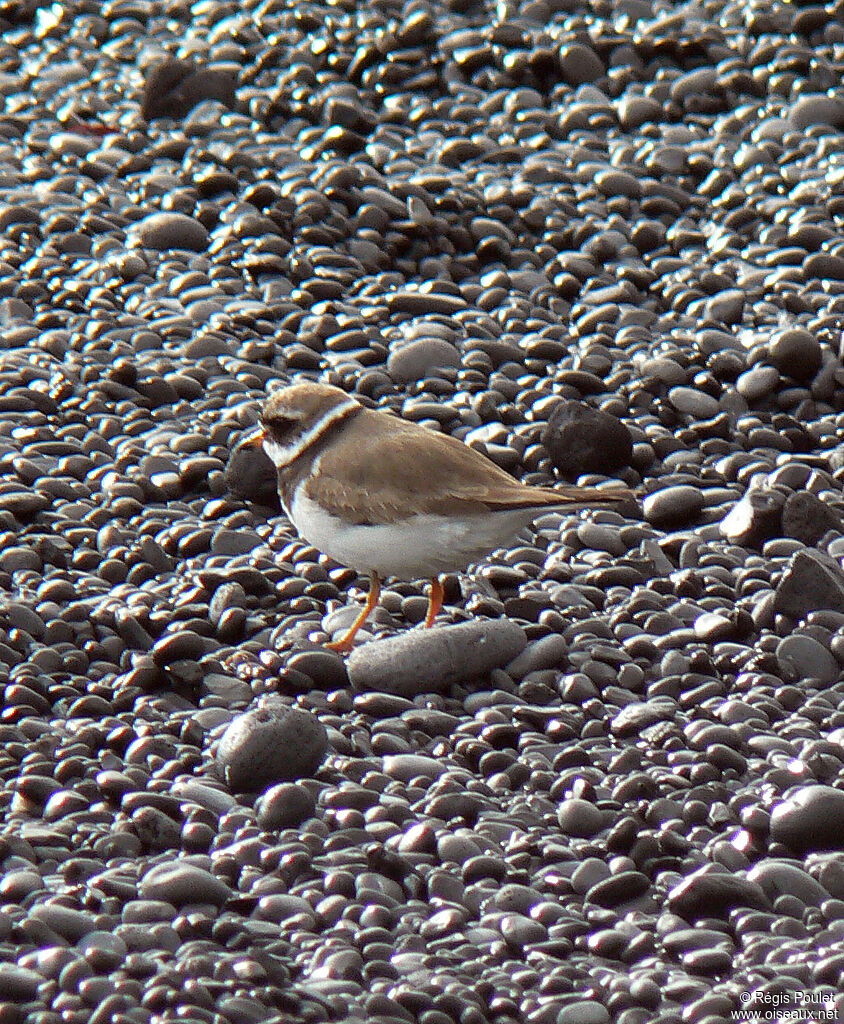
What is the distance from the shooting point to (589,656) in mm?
5934

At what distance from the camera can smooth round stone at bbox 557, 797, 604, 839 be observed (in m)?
4.97

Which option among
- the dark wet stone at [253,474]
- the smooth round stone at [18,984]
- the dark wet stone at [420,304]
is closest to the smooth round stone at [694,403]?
the dark wet stone at [420,304]

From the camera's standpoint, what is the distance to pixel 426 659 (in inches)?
226

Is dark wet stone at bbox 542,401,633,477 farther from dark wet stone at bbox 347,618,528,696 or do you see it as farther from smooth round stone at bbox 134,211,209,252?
smooth round stone at bbox 134,211,209,252

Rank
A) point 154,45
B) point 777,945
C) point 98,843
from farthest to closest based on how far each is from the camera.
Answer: point 154,45 < point 98,843 < point 777,945

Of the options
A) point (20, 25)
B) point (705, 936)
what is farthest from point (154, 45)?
point (705, 936)

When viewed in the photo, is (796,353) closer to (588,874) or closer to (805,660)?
(805,660)

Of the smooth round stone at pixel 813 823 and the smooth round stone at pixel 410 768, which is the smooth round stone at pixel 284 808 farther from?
the smooth round stone at pixel 813 823

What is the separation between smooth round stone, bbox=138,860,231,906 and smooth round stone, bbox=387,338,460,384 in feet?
12.3

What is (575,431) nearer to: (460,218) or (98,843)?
(460,218)

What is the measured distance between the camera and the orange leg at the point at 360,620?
5.93 metres

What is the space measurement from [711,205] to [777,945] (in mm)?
5940

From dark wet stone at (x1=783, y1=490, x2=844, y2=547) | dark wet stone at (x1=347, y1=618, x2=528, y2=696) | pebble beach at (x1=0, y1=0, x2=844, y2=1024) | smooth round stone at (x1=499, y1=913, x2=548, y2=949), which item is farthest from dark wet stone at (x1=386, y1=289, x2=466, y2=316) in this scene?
smooth round stone at (x1=499, y1=913, x2=548, y2=949)
